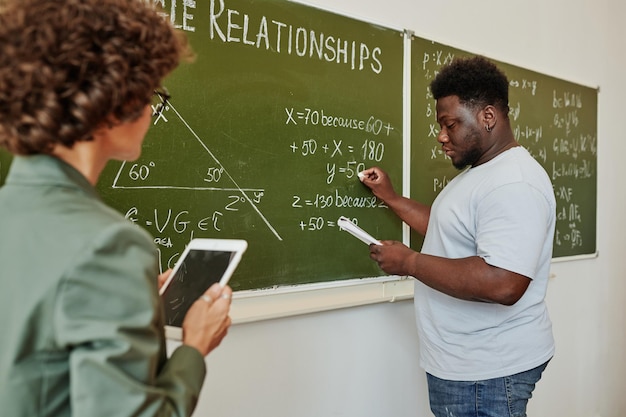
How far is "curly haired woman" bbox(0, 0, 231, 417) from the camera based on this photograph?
27.4 inches

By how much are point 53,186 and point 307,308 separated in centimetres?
124

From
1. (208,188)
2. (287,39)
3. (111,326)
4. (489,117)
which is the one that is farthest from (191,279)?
(489,117)

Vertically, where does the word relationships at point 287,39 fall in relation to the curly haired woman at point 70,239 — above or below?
above

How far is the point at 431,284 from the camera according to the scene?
167cm

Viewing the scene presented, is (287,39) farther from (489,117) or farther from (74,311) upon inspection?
(74,311)

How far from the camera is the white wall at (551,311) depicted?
1.84m

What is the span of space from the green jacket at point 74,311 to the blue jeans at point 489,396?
120 cm

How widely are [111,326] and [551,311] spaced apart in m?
2.79

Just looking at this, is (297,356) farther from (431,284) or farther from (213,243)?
(213,243)

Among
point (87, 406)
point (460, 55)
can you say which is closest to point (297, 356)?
point (87, 406)

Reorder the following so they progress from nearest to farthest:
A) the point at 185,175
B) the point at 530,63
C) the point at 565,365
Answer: the point at 185,175
the point at 530,63
the point at 565,365

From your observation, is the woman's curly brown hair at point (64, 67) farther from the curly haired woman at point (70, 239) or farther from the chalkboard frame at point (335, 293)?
the chalkboard frame at point (335, 293)

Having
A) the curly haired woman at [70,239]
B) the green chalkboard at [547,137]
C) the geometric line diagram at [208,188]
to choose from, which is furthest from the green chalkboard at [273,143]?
the curly haired woman at [70,239]

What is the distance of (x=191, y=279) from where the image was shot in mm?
992
